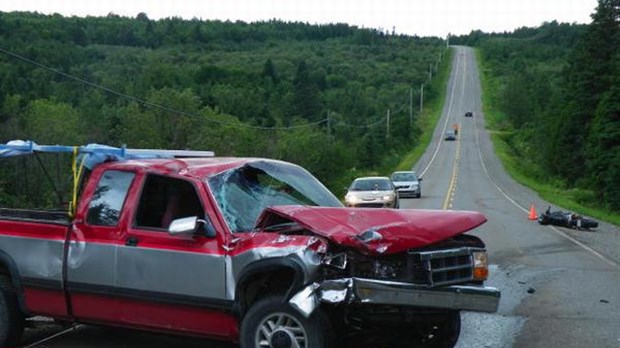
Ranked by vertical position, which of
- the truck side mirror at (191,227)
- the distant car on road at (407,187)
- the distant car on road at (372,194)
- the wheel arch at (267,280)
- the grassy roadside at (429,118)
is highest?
the truck side mirror at (191,227)

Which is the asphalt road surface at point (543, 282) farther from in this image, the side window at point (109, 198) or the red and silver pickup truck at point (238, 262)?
the side window at point (109, 198)

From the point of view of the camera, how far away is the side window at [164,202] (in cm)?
643

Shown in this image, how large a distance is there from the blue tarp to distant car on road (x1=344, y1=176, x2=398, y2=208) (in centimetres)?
1712

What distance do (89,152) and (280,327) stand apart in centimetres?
268

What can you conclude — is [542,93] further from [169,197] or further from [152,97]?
[169,197]

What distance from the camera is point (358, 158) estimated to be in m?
71.7

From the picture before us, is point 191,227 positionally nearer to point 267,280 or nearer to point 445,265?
point 267,280

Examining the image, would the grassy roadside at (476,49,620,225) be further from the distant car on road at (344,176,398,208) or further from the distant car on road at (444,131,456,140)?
the distant car on road at (344,176,398,208)

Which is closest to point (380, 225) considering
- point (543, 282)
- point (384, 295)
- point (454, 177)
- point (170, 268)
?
point (384, 295)

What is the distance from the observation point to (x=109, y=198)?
6.64 metres

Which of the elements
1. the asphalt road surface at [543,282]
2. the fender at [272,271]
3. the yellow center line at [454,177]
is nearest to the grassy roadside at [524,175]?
the asphalt road surface at [543,282]

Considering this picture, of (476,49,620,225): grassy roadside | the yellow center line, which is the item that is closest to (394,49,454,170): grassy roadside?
the yellow center line

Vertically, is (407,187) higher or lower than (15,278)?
lower

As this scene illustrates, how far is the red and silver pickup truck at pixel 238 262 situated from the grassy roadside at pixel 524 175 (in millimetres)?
24525
